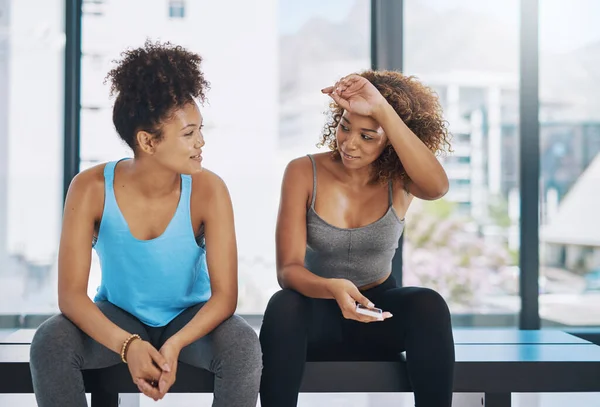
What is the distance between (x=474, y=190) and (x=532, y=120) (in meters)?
0.40

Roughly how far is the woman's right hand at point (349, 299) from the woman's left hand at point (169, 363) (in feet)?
1.37

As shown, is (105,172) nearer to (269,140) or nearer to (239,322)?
(239,322)

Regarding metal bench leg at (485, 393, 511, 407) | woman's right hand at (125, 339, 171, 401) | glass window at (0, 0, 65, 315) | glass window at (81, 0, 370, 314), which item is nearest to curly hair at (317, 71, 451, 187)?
metal bench leg at (485, 393, 511, 407)

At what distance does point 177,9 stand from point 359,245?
1.67 m

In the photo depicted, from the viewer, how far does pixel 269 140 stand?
3334mm

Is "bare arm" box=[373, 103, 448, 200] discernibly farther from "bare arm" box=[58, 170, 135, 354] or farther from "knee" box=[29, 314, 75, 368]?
"knee" box=[29, 314, 75, 368]

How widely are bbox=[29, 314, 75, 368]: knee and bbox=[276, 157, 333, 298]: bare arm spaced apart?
1.95 feet

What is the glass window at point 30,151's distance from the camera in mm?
3273

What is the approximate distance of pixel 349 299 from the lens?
6.12 ft

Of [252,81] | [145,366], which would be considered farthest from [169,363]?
[252,81]

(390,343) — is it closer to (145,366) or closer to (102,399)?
(145,366)

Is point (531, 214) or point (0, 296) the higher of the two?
point (531, 214)

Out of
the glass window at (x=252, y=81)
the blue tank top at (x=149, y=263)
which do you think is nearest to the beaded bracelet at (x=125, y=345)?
the blue tank top at (x=149, y=263)

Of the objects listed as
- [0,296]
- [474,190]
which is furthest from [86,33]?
[474,190]
